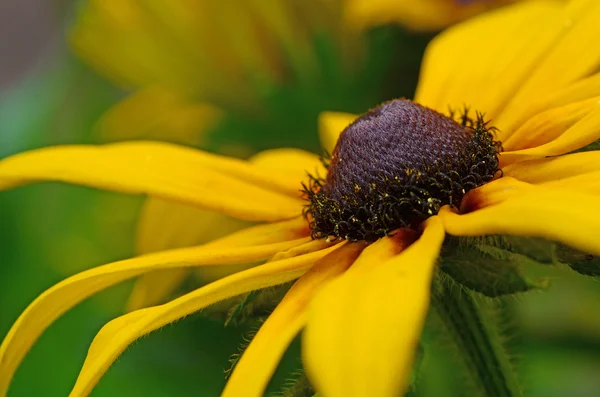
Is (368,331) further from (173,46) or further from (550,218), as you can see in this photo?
(173,46)

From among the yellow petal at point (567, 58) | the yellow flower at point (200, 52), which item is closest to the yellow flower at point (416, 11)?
the yellow flower at point (200, 52)

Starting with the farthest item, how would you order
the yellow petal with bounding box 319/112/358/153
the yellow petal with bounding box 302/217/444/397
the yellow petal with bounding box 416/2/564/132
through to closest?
the yellow petal with bounding box 319/112/358/153
the yellow petal with bounding box 416/2/564/132
the yellow petal with bounding box 302/217/444/397

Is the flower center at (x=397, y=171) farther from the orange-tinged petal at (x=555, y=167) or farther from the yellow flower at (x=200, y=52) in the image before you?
the yellow flower at (x=200, y=52)

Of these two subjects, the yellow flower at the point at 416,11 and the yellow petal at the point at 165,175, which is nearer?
the yellow petal at the point at 165,175

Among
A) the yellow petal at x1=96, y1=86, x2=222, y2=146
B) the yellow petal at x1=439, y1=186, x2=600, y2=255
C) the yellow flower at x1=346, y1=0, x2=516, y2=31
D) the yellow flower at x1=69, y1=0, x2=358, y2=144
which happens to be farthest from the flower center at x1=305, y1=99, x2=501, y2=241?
the yellow petal at x1=96, y1=86, x2=222, y2=146

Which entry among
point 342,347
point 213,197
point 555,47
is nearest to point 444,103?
point 555,47

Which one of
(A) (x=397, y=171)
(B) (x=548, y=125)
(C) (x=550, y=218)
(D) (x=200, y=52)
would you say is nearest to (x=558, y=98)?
(B) (x=548, y=125)

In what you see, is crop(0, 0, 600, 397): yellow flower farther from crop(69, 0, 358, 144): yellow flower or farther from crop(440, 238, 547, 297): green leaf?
crop(69, 0, 358, 144): yellow flower
